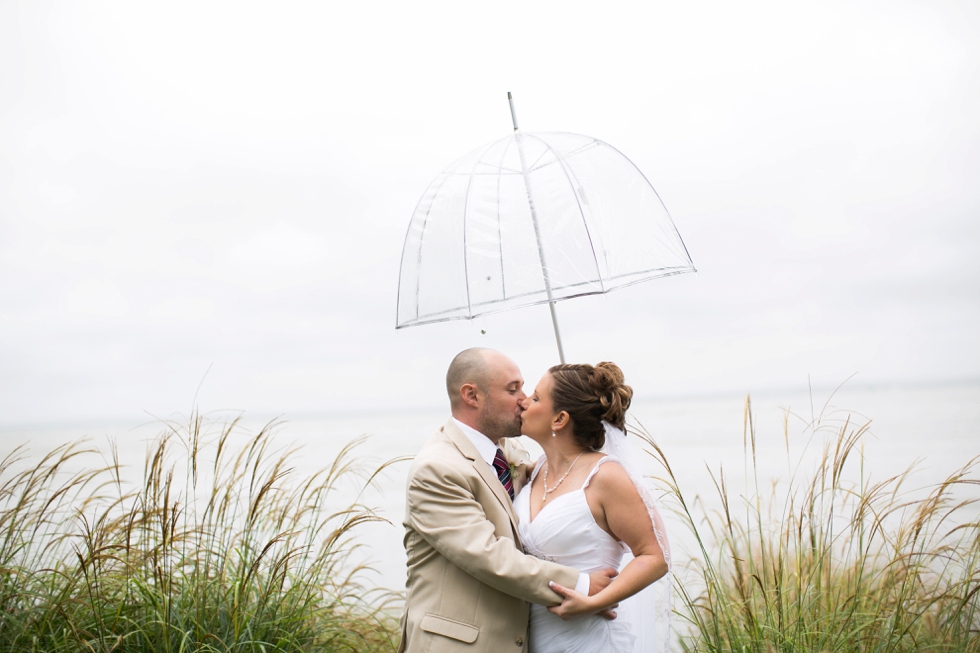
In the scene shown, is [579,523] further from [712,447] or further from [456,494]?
[712,447]

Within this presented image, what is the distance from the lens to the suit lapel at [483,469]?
273cm

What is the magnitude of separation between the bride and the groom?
0.29 ft

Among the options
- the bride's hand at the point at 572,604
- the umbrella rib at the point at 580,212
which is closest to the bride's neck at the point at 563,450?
the bride's hand at the point at 572,604

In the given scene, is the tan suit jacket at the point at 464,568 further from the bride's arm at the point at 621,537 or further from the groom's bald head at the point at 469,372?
the groom's bald head at the point at 469,372

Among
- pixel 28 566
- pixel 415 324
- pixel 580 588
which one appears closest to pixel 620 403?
pixel 580 588

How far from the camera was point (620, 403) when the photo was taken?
2797 millimetres

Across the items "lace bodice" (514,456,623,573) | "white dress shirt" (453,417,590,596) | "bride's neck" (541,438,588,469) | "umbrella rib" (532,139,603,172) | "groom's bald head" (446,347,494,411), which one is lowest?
"lace bodice" (514,456,623,573)

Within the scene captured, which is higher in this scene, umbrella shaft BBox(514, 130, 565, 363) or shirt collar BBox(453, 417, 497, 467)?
umbrella shaft BBox(514, 130, 565, 363)

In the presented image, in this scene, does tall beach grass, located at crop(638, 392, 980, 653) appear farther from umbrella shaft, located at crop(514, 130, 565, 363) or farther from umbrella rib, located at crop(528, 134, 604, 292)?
umbrella rib, located at crop(528, 134, 604, 292)

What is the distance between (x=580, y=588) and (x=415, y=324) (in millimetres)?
1522

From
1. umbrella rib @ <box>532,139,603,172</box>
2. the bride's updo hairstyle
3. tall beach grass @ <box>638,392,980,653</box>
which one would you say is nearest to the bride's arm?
the bride's updo hairstyle

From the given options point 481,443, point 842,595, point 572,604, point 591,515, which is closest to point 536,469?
point 481,443

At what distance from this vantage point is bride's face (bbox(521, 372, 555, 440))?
2.83 meters

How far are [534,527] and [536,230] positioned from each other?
1.30 meters
